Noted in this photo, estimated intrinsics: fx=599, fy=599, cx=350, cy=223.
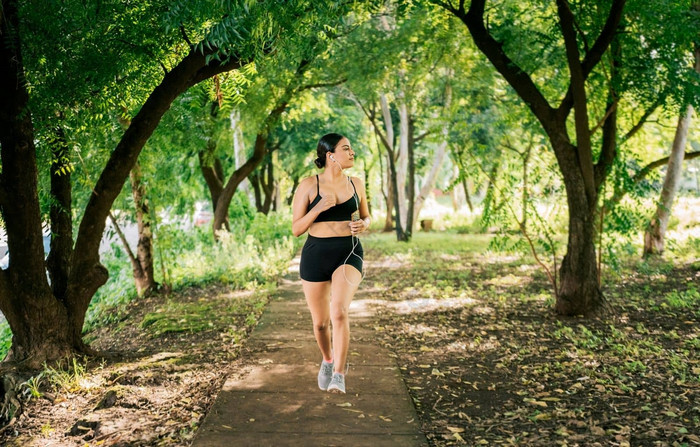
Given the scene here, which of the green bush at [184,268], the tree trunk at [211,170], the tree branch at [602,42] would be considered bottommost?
the green bush at [184,268]

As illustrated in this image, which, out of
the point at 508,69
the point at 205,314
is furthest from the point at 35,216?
the point at 508,69

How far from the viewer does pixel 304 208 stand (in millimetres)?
4746

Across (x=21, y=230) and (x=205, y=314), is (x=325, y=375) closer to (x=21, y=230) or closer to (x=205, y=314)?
(x=21, y=230)

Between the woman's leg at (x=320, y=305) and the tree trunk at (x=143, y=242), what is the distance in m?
5.25

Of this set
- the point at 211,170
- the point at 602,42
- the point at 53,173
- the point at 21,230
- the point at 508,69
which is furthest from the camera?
the point at 211,170

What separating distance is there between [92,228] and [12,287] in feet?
3.00

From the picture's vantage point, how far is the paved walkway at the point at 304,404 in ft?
13.4

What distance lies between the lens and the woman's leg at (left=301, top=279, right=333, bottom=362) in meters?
4.79

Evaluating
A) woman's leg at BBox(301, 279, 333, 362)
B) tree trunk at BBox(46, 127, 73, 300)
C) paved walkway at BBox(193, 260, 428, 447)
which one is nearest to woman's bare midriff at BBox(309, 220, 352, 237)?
woman's leg at BBox(301, 279, 333, 362)

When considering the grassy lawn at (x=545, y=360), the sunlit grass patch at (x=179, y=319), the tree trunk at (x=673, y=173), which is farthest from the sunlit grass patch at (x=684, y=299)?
the sunlit grass patch at (x=179, y=319)

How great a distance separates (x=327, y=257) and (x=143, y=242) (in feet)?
20.6

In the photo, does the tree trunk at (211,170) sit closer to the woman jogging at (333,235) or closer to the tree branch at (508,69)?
the tree branch at (508,69)

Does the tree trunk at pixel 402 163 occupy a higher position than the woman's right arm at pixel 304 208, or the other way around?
the tree trunk at pixel 402 163

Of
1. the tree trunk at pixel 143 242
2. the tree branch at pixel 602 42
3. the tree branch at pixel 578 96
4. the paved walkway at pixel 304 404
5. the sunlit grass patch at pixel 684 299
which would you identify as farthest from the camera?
the tree trunk at pixel 143 242
